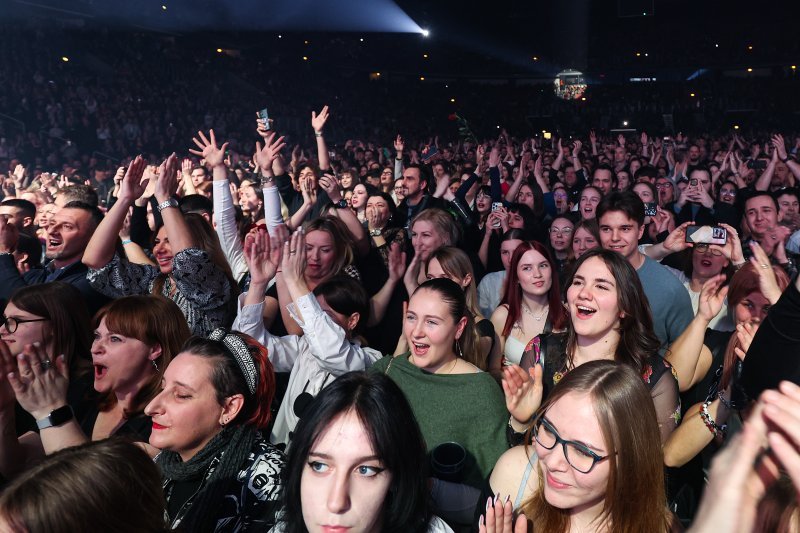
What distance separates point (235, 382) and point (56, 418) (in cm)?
53

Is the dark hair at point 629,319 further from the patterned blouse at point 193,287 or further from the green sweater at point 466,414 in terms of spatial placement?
the patterned blouse at point 193,287

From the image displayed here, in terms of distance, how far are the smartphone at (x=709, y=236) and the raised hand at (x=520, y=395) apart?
1.61 m

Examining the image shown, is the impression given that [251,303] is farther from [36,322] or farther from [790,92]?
[790,92]

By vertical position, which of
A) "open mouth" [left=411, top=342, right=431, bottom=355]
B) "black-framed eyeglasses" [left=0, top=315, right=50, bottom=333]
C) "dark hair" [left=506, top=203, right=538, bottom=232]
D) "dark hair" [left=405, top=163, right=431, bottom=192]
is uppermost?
"dark hair" [left=405, top=163, right=431, bottom=192]

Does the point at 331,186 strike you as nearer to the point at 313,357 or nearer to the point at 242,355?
the point at 313,357

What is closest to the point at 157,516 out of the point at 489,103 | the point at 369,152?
the point at 369,152

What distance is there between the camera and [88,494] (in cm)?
152

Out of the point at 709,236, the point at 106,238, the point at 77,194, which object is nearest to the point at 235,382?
the point at 106,238

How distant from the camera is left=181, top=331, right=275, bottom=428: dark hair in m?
2.30

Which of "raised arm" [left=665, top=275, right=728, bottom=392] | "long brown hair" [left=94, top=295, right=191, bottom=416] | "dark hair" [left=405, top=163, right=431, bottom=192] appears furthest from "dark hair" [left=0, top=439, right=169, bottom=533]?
"dark hair" [left=405, top=163, right=431, bottom=192]

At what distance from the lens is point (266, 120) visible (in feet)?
18.5

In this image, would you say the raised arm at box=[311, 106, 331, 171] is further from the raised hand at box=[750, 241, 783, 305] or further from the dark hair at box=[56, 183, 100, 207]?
the raised hand at box=[750, 241, 783, 305]

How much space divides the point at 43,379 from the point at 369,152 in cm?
1199

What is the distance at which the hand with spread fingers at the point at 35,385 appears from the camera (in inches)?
87.7
